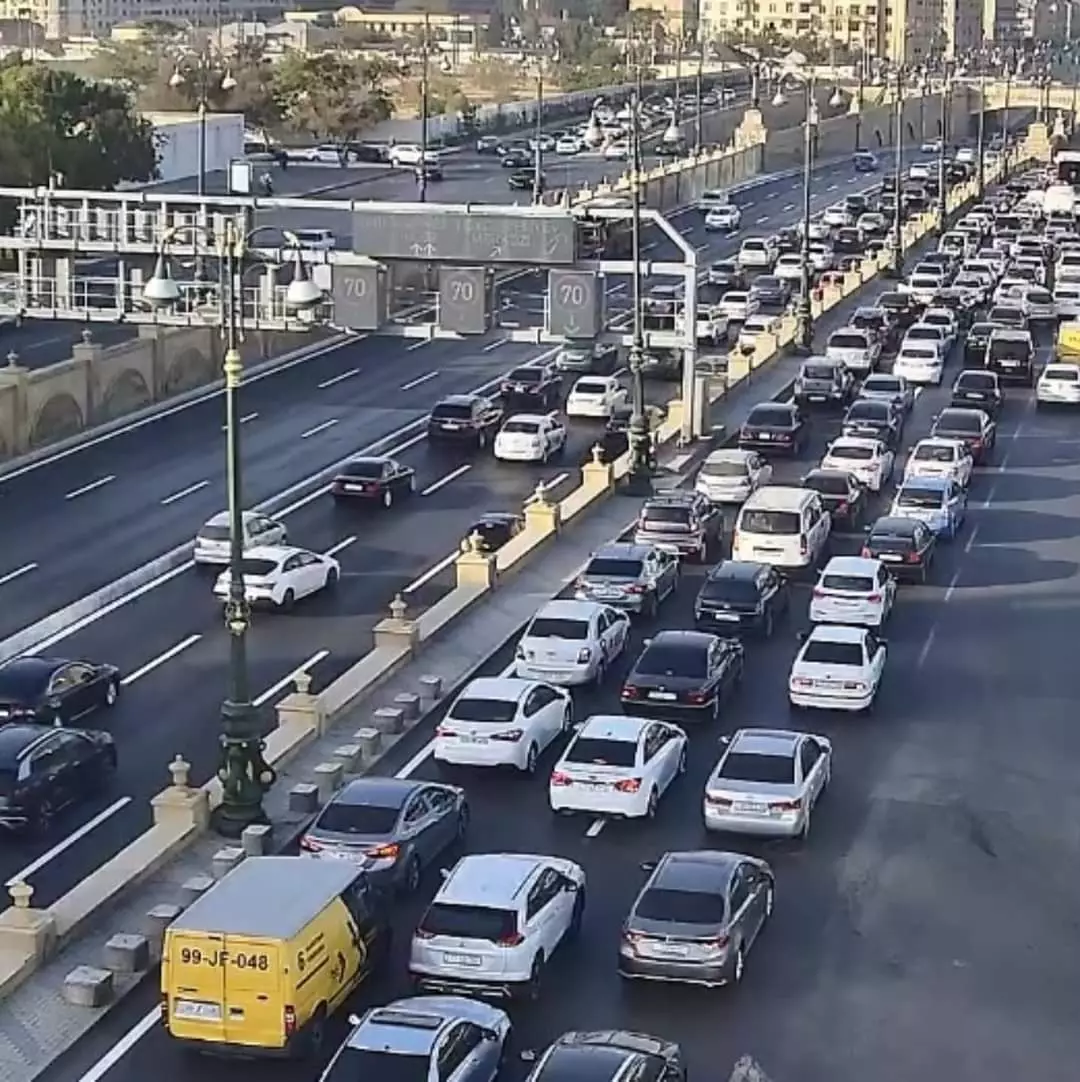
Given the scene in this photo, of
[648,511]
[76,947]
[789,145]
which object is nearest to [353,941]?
[76,947]

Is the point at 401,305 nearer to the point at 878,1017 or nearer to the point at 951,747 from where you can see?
the point at 951,747

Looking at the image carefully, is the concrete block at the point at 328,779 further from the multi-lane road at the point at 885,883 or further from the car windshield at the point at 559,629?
the car windshield at the point at 559,629

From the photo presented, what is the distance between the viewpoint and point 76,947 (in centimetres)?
2434

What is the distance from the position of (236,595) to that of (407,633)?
815 centimetres

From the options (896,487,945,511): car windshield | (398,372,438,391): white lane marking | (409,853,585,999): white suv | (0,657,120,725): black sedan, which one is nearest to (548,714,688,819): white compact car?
(409,853,585,999): white suv

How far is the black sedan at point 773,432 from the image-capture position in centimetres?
5291

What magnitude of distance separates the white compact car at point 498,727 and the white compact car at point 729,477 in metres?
16.0

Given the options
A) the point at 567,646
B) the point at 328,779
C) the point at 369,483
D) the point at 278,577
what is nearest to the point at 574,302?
the point at 369,483

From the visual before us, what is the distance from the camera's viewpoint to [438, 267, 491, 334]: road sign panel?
45.6 metres

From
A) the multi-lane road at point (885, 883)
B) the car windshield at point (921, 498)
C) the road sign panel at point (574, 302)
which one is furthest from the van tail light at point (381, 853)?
the road sign panel at point (574, 302)

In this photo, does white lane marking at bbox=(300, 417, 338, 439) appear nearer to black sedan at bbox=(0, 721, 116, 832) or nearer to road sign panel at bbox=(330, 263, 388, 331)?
road sign panel at bbox=(330, 263, 388, 331)

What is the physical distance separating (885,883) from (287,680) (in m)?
11.2

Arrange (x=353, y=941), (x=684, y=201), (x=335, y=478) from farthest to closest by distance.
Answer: (x=684, y=201), (x=335, y=478), (x=353, y=941)

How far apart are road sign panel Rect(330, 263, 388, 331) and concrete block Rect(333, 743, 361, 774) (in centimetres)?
1612
